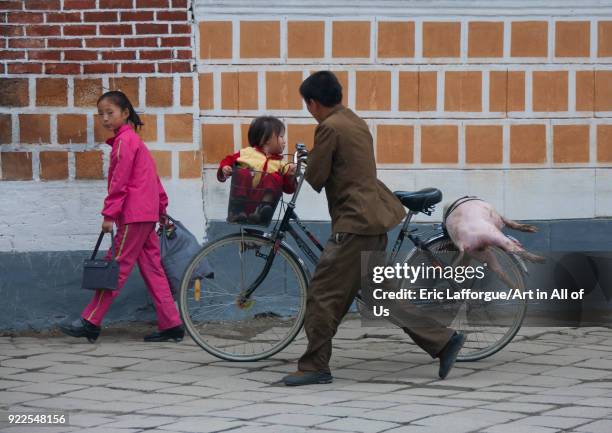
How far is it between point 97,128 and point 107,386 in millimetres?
2553

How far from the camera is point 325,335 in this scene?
21.5ft

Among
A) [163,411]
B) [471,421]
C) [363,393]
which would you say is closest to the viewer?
[471,421]

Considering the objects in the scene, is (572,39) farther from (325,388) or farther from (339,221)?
(325,388)

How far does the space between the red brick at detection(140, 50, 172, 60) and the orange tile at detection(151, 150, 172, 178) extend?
25.8 inches

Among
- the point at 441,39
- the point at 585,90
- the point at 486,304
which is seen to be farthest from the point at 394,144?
the point at 486,304

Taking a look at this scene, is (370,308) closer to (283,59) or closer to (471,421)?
(471,421)

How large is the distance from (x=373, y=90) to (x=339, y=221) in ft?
7.73

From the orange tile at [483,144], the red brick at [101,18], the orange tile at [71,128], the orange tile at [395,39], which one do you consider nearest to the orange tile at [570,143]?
the orange tile at [483,144]

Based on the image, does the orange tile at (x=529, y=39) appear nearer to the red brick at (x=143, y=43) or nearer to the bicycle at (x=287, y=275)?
the bicycle at (x=287, y=275)

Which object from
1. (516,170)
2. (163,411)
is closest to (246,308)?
(163,411)

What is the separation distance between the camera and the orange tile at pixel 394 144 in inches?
345

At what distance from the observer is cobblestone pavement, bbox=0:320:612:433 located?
557 centimetres

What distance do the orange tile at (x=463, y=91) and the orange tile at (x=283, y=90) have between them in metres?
1.06

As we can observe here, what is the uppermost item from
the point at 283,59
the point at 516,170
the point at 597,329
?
the point at 283,59
